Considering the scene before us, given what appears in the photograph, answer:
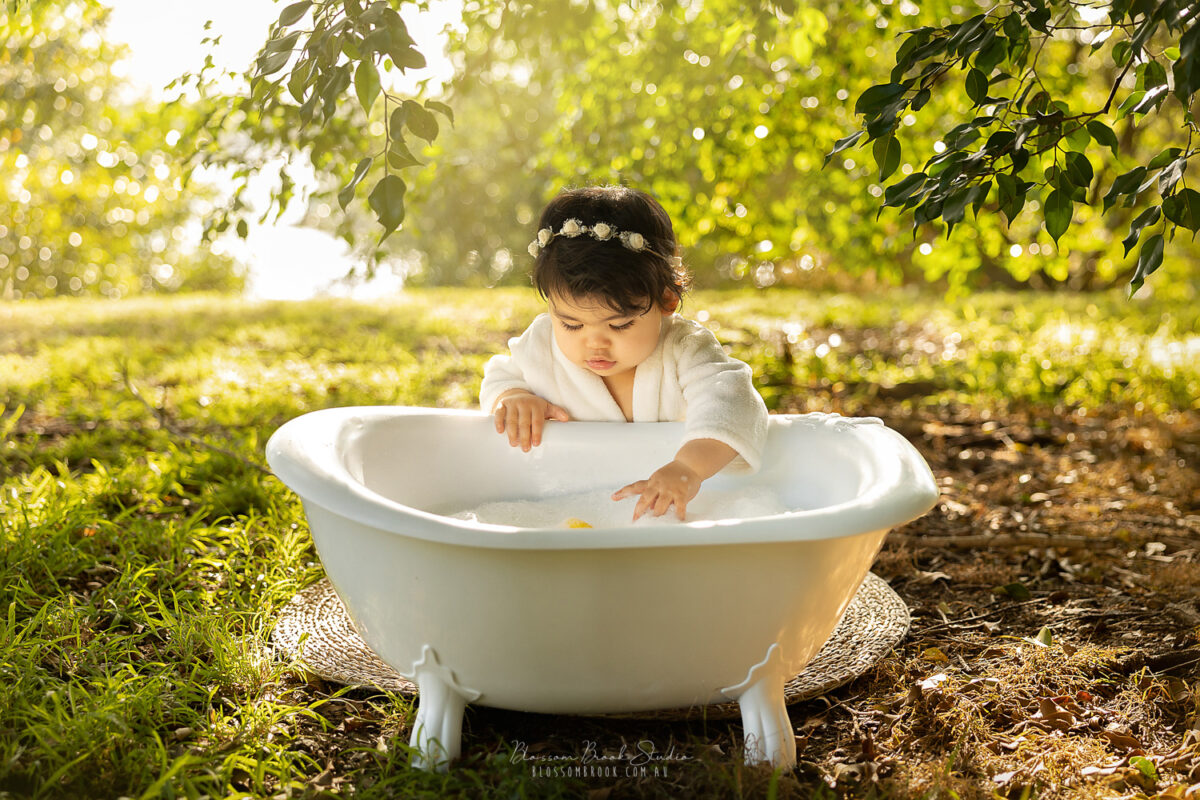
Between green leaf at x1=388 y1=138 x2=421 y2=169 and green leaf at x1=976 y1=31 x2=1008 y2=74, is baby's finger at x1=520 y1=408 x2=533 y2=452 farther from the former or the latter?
green leaf at x1=976 y1=31 x2=1008 y2=74

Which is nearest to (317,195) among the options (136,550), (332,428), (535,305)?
(136,550)

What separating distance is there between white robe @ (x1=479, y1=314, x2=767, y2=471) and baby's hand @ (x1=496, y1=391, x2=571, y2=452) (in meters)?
0.06

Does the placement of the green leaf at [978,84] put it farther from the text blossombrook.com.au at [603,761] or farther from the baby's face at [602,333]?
the text blossombrook.com.au at [603,761]

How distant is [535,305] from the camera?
224 inches

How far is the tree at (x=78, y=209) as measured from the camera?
24.0 feet

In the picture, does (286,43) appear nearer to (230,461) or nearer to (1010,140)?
(1010,140)

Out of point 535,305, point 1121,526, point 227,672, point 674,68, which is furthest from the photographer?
point 535,305

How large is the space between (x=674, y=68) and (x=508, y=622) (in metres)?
2.66

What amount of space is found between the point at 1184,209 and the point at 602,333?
0.94m

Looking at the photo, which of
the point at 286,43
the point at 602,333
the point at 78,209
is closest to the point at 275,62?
the point at 286,43

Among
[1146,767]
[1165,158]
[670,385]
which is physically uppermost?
[1165,158]

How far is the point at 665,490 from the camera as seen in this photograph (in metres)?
1.50

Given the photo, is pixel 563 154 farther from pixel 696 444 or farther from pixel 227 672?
pixel 227 672

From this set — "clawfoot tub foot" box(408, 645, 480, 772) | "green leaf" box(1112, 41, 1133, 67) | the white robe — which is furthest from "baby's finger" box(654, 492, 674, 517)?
"green leaf" box(1112, 41, 1133, 67)
